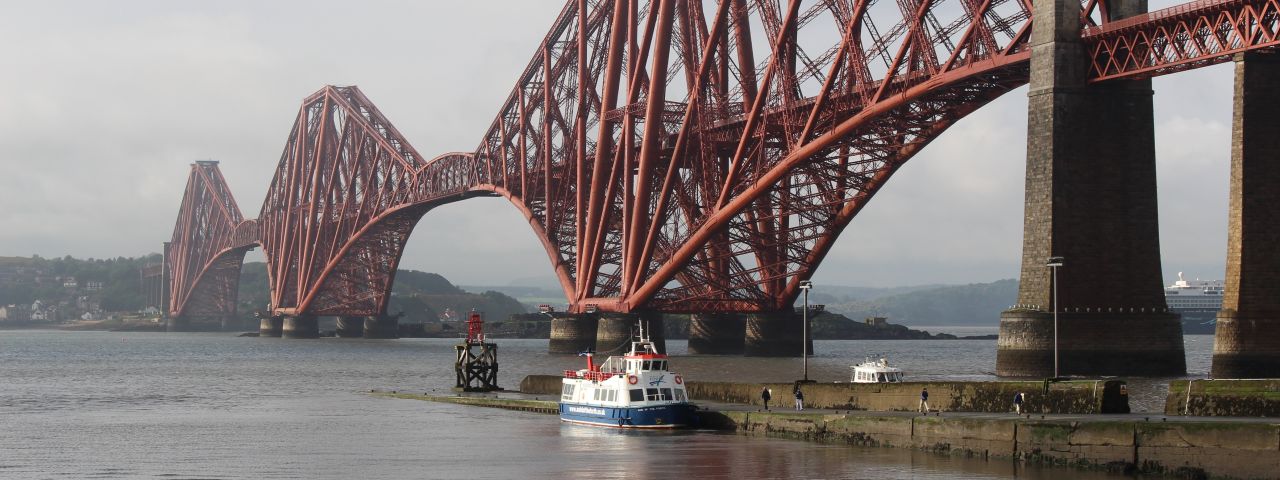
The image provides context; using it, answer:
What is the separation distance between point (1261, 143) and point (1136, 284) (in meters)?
10.6

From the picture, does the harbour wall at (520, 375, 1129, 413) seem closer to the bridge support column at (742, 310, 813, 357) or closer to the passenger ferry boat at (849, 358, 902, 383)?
the passenger ferry boat at (849, 358, 902, 383)

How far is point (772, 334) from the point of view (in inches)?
4641

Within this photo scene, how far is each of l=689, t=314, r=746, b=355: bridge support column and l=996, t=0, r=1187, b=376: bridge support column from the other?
57.4 meters

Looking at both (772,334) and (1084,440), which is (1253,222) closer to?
(1084,440)

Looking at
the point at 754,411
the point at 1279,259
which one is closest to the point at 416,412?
the point at 754,411

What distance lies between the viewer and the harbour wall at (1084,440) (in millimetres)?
40312

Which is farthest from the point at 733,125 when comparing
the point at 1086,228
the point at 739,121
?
the point at 1086,228

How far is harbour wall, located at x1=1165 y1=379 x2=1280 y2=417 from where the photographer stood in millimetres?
45938

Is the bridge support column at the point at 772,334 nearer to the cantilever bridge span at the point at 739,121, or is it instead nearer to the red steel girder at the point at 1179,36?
the cantilever bridge span at the point at 739,121

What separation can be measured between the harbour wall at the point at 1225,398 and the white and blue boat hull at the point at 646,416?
17.7 meters

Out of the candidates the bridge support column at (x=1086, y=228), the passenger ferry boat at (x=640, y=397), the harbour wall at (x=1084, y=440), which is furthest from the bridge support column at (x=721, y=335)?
the harbour wall at (x=1084, y=440)

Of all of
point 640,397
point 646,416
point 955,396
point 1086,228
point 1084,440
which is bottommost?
point 646,416

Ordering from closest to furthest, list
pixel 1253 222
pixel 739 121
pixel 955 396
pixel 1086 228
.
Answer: pixel 955 396 → pixel 1253 222 → pixel 1086 228 → pixel 739 121

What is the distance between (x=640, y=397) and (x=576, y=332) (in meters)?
69.1
